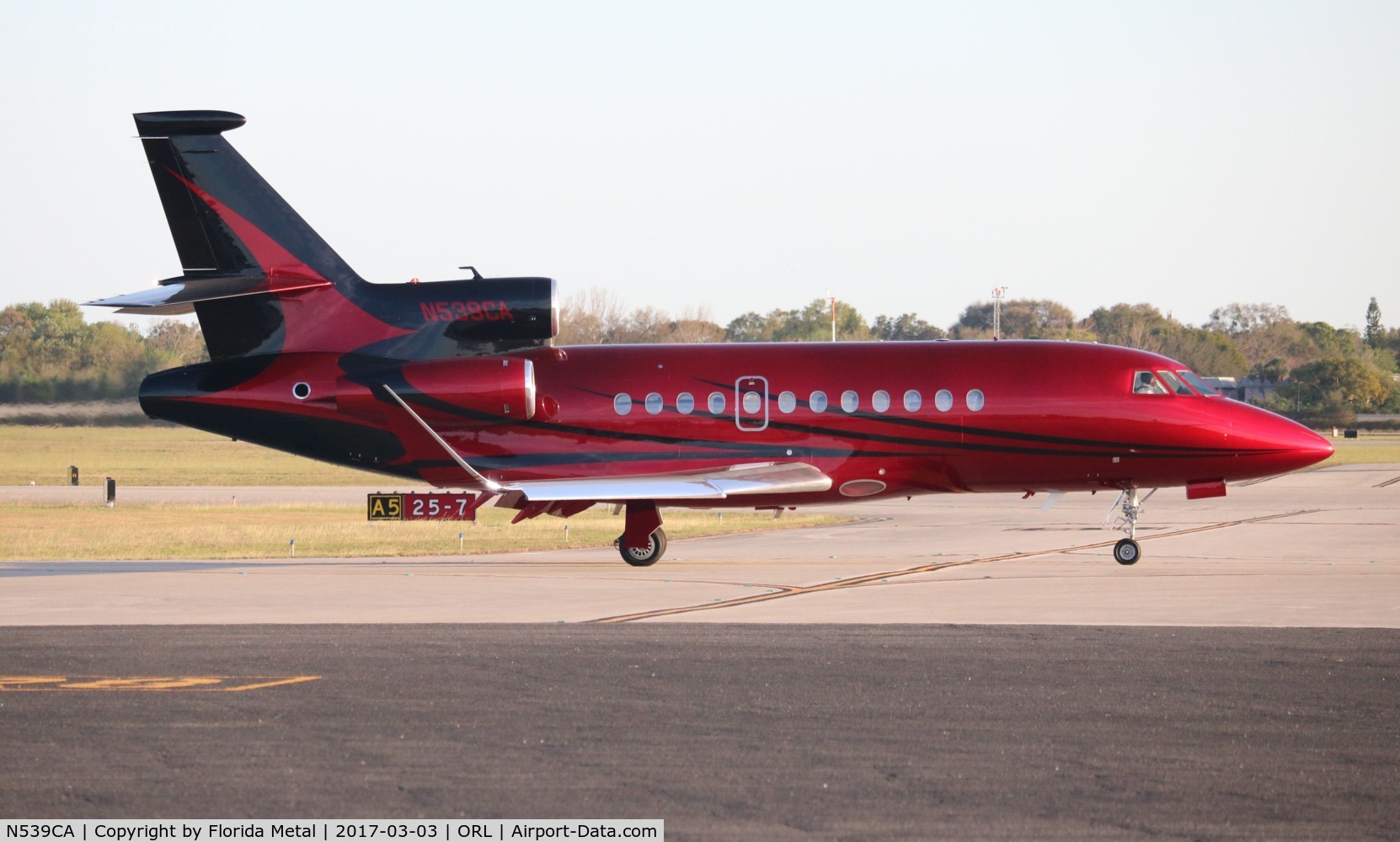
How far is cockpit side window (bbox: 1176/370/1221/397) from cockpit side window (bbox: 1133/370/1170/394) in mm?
522

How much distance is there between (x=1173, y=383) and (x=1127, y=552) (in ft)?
10.5

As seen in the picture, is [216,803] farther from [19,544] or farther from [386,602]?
[19,544]

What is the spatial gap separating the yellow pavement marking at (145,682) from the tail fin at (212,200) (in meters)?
11.7

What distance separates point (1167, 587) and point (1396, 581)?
3588 mm

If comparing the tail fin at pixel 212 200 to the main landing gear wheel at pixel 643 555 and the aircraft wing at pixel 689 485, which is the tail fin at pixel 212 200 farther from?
the main landing gear wheel at pixel 643 555

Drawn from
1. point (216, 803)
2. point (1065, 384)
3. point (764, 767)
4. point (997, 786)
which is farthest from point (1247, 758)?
point (1065, 384)

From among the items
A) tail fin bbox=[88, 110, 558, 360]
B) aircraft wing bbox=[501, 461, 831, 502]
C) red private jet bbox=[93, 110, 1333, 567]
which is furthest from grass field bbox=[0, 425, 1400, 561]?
tail fin bbox=[88, 110, 558, 360]

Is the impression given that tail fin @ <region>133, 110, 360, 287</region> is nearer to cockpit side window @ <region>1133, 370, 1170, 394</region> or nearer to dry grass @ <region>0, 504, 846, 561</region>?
dry grass @ <region>0, 504, 846, 561</region>

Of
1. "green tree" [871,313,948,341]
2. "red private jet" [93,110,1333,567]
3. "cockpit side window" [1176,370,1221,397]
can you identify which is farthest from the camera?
"green tree" [871,313,948,341]

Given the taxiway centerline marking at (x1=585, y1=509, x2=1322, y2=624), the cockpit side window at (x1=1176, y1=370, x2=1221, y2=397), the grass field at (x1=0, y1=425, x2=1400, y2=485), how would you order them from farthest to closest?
the grass field at (x1=0, y1=425, x2=1400, y2=485), the cockpit side window at (x1=1176, y1=370, x2=1221, y2=397), the taxiway centerline marking at (x1=585, y1=509, x2=1322, y2=624)

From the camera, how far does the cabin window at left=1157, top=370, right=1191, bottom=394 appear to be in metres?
24.3

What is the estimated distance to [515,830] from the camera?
8.19 m

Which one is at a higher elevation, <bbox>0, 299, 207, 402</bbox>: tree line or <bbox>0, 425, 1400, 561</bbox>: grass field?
<bbox>0, 299, 207, 402</bbox>: tree line
